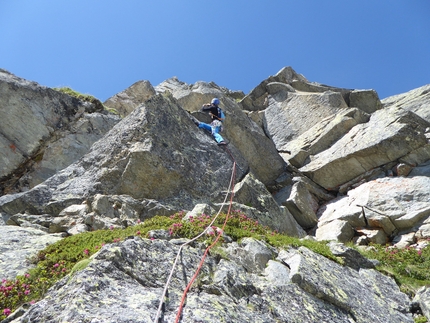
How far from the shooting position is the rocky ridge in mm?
9188

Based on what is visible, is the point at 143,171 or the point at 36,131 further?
the point at 36,131

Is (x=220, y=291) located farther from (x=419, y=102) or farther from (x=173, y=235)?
(x=419, y=102)

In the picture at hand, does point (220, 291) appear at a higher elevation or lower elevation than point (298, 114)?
lower

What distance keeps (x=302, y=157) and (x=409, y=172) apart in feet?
28.4

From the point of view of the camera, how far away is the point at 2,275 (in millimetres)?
10875

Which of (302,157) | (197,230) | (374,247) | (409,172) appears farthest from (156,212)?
(409,172)

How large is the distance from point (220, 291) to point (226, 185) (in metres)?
12.1

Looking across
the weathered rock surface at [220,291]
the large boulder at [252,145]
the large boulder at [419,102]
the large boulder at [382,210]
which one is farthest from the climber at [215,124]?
the large boulder at [419,102]

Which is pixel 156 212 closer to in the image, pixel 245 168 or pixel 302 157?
pixel 245 168

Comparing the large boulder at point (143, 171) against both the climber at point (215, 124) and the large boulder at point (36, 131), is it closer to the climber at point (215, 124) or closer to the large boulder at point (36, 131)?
the climber at point (215, 124)

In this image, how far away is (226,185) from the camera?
2117 centimetres

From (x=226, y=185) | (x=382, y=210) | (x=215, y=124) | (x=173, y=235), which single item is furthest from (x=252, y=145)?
(x=173, y=235)

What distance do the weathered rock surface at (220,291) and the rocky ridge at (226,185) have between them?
44 mm

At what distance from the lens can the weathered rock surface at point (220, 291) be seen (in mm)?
7305
